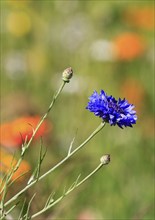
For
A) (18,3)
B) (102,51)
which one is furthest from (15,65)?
(18,3)

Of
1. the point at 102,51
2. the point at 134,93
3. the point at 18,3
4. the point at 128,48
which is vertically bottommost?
the point at 134,93

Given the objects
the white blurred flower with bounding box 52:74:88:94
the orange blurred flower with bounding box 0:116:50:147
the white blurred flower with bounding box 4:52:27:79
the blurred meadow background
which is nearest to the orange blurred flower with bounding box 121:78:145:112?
the blurred meadow background

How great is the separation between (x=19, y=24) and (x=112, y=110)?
2.38m

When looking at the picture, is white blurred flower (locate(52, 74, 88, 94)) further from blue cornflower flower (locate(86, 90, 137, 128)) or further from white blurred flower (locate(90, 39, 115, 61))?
blue cornflower flower (locate(86, 90, 137, 128))

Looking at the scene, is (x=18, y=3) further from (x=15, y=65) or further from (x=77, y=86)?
(x=77, y=86)

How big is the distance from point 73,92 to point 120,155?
36 centimetres

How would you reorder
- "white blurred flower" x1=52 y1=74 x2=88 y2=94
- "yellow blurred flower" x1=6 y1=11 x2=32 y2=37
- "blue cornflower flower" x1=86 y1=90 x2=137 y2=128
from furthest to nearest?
"yellow blurred flower" x1=6 y1=11 x2=32 y2=37, "white blurred flower" x1=52 y1=74 x2=88 y2=94, "blue cornflower flower" x1=86 y1=90 x2=137 y2=128

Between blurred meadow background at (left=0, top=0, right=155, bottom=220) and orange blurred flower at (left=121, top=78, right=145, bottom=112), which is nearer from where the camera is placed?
blurred meadow background at (left=0, top=0, right=155, bottom=220)

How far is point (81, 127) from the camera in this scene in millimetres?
2424

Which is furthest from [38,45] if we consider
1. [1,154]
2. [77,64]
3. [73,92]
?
[1,154]

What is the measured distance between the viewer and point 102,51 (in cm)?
311

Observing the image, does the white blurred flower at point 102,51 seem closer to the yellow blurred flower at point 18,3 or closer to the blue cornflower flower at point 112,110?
the yellow blurred flower at point 18,3

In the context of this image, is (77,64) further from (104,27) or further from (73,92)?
(104,27)

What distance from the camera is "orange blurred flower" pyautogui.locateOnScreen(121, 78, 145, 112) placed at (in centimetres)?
262
